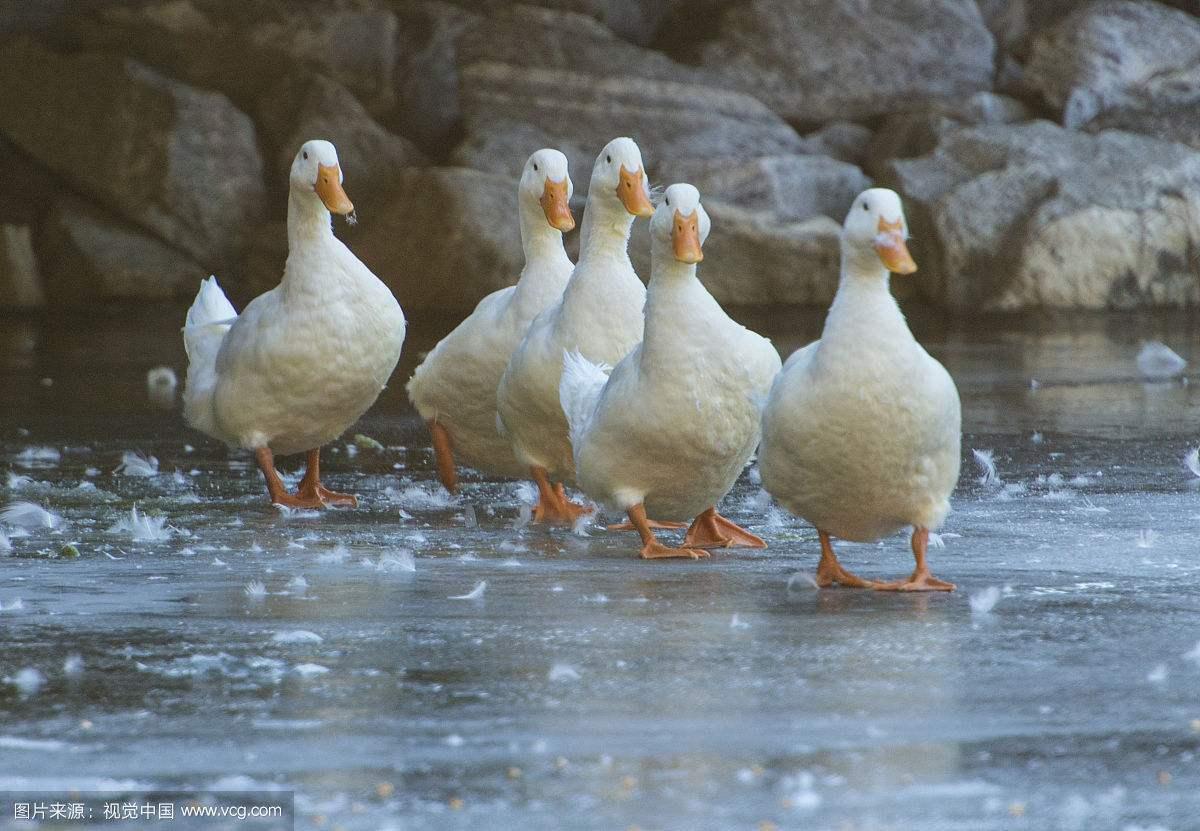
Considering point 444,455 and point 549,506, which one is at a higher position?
point 444,455

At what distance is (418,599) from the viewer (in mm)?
5781

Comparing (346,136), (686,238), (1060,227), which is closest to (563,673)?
(686,238)

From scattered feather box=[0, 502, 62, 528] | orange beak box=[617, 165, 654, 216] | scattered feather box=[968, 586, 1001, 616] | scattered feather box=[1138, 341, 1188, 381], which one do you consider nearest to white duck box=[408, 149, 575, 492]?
orange beak box=[617, 165, 654, 216]

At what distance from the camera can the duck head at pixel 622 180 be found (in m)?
7.38

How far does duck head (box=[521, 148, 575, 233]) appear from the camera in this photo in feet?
26.8

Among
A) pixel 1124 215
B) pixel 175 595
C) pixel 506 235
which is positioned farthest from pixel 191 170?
pixel 175 595

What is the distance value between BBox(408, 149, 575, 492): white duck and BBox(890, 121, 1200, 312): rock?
11.7m

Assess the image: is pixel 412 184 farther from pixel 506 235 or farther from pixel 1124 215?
pixel 1124 215

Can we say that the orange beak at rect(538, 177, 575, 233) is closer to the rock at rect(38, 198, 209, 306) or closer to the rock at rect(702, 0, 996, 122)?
the rock at rect(38, 198, 209, 306)

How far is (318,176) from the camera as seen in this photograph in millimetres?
8211

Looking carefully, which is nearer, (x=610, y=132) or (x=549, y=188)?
(x=549, y=188)

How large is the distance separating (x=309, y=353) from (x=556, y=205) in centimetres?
124

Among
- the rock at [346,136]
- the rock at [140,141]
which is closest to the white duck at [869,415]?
the rock at [346,136]

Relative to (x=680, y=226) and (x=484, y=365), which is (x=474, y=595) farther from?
(x=484, y=365)
